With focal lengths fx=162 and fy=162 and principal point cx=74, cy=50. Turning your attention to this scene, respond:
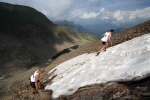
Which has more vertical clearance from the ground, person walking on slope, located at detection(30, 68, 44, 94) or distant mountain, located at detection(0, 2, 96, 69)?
distant mountain, located at detection(0, 2, 96, 69)

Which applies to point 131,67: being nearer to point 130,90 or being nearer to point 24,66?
point 130,90

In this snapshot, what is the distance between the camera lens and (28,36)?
114 meters

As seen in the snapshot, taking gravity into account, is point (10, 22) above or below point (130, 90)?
above

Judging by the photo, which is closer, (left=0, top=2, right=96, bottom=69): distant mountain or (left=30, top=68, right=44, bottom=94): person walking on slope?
(left=30, top=68, right=44, bottom=94): person walking on slope

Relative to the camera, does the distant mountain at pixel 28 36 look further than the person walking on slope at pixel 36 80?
Yes

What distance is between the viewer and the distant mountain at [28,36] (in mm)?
83931

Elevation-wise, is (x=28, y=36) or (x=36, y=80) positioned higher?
(x=28, y=36)

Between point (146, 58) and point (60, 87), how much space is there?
8.09 m

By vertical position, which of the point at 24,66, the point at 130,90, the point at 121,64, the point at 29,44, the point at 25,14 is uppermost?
the point at 25,14

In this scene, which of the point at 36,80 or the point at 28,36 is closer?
the point at 36,80

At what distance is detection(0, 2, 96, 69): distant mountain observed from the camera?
83931 mm

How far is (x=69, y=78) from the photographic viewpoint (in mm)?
15773

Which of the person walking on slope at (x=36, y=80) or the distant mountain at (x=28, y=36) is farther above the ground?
the distant mountain at (x=28, y=36)

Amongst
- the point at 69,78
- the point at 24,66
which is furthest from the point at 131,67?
the point at 24,66
